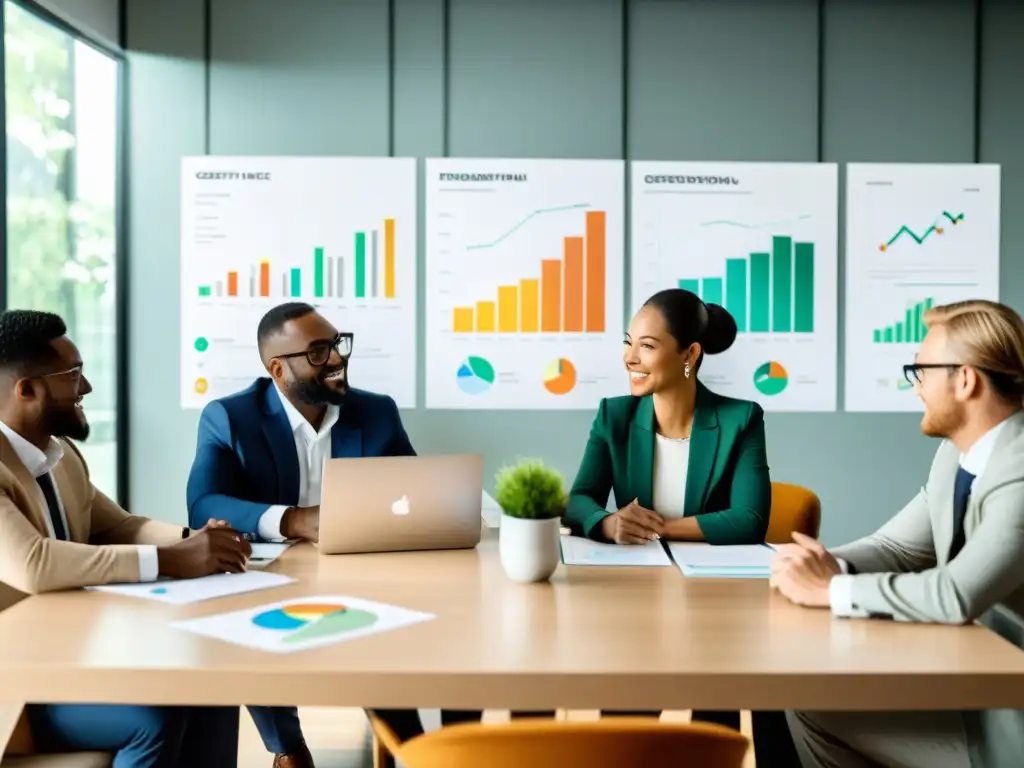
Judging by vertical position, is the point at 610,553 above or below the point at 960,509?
below

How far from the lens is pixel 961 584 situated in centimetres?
164

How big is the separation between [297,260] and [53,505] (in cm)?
233

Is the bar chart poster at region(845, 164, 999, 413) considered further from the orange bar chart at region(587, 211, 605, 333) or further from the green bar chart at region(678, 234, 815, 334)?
the orange bar chart at region(587, 211, 605, 333)

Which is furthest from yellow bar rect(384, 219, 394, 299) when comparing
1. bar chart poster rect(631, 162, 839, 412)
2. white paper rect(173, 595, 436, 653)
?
white paper rect(173, 595, 436, 653)

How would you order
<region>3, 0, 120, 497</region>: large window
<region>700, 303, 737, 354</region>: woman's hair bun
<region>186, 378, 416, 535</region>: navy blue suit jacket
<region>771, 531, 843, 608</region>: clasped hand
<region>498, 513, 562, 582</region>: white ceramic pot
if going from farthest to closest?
1. <region>700, 303, 737, 354</region>: woman's hair bun
2. <region>3, 0, 120, 497</region>: large window
3. <region>186, 378, 416, 535</region>: navy blue suit jacket
4. <region>498, 513, 562, 582</region>: white ceramic pot
5. <region>771, 531, 843, 608</region>: clasped hand

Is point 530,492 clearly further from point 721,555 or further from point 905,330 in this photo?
point 905,330

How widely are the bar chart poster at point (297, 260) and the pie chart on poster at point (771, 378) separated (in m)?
1.64

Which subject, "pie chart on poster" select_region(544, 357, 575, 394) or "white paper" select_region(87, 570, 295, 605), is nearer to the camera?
"white paper" select_region(87, 570, 295, 605)

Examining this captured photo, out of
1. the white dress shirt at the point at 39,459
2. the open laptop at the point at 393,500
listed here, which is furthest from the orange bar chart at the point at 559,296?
the white dress shirt at the point at 39,459

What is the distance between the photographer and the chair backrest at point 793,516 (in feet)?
9.68

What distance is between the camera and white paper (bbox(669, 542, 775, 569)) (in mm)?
2127

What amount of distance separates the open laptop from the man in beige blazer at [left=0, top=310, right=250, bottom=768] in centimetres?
25

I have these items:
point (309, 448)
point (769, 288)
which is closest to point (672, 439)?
point (309, 448)

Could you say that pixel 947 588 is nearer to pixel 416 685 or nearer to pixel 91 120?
pixel 416 685
